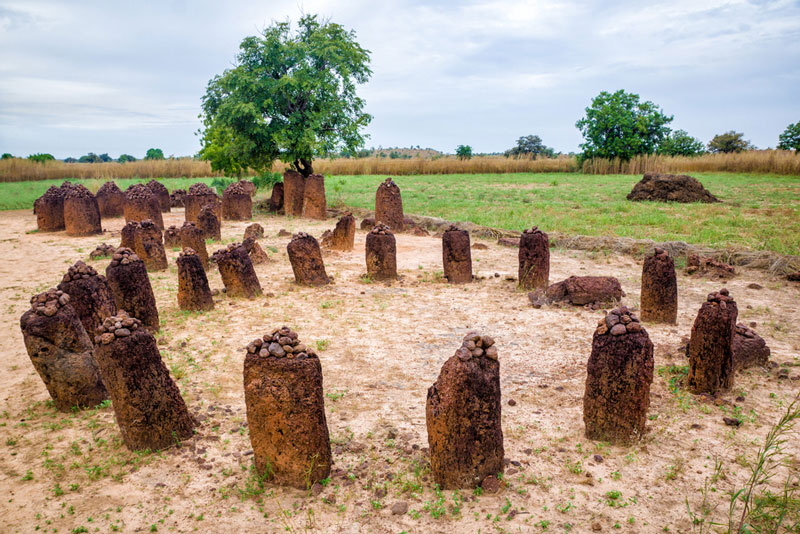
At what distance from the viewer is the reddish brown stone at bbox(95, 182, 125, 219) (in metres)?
19.1

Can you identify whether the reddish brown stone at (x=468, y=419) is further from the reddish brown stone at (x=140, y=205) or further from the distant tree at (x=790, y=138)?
the distant tree at (x=790, y=138)

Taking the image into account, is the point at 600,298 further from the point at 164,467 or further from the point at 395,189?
the point at 395,189

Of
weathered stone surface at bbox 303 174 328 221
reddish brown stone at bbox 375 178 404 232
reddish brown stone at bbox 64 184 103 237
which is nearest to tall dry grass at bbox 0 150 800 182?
weathered stone surface at bbox 303 174 328 221

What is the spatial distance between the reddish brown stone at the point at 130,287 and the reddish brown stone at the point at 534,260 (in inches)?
233

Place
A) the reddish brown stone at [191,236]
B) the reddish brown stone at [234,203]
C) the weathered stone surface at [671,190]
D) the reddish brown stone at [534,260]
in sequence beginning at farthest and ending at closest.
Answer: the weathered stone surface at [671,190] < the reddish brown stone at [234,203] < the reddish brown stone at [191,236] < the reddish brown stone at [534,260]

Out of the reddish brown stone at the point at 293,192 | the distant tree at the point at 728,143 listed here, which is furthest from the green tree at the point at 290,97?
the distant tree at the point at 728,143

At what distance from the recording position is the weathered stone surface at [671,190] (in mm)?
20473

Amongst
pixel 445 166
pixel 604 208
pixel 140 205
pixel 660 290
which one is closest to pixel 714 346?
pixel 660 290

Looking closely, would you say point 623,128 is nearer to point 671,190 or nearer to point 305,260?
point 671,190

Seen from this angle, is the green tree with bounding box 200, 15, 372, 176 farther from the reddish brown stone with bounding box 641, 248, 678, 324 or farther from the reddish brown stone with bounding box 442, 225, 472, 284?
the reddish brown stone with bounding box 641, 248, 678, 324

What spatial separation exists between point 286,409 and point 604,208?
55.4ft

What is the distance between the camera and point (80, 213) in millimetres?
15406

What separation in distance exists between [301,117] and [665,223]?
11.9 metres

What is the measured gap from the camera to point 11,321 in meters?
8.02
